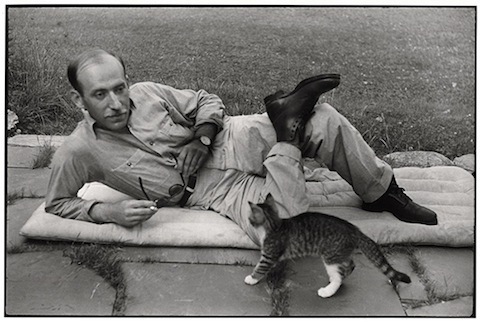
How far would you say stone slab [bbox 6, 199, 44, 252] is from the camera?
280cm

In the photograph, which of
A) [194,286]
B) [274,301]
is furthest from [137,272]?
[274,301]

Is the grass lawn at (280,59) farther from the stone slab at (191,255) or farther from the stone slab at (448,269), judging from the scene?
the stone slab at (191,255)

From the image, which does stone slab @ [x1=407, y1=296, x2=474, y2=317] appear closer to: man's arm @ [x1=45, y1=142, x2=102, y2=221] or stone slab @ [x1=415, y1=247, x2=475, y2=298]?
stone slab @ [x1=415, y1=247, x2=475, y2=298]

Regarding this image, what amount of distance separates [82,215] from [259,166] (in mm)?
959

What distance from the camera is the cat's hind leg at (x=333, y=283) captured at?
2.45 meters

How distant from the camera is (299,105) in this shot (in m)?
2.77

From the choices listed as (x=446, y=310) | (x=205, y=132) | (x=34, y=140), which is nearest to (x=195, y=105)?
(x=205, y=132)

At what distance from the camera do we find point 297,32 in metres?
3.67

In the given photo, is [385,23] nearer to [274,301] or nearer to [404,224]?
[404,224]

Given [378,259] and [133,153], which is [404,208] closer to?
[378,259]

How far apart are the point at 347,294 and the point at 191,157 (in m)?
1.08

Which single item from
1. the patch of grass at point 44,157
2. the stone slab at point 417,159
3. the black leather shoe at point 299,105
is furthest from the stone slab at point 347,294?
the patch of grass at point 44,157

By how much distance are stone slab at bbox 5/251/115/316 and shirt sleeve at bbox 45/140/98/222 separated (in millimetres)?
260

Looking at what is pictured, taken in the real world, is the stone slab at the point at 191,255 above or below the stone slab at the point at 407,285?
below
